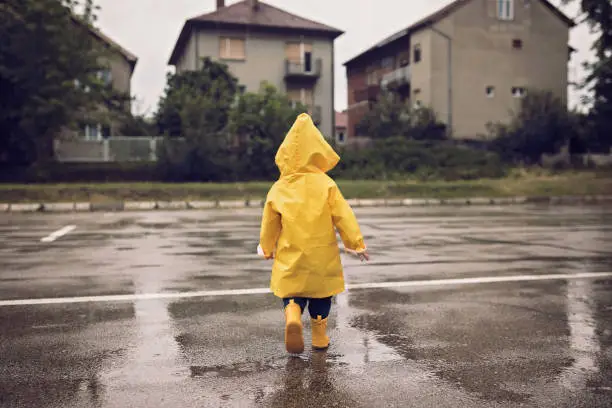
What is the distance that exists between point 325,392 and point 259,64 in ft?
140

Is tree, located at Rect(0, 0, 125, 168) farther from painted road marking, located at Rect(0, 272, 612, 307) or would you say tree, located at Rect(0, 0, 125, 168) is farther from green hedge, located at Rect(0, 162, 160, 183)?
painted road marking, located at Rect(0, 272, 612, 307)

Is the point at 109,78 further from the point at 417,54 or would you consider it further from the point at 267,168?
the point at 417,54

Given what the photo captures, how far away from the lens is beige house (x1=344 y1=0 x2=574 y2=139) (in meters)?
43.2

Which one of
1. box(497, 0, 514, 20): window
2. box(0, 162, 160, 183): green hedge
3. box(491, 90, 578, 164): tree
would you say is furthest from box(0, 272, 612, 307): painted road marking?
box(497, 0, 514, 20): window

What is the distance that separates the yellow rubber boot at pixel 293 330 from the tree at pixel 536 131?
34367 millimetres

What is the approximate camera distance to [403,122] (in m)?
39.2

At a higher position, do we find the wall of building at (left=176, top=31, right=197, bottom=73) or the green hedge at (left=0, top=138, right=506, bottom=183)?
the wall of building at (left=176, top=31, right=197, bottom=73)

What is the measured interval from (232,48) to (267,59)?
249 cm

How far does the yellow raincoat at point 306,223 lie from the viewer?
439cm

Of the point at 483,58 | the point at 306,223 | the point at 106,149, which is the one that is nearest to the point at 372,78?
the point at 483,58

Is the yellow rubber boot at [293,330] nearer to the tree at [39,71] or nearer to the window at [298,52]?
the tree at [39,71]

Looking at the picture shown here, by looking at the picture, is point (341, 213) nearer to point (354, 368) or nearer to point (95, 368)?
point (354, 368)

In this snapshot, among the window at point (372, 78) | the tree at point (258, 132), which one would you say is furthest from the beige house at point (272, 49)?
the tree at point (258, 132)

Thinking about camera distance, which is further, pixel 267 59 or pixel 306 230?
pixel 267 59
